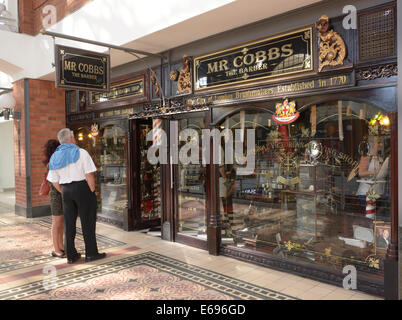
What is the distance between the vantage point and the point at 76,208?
178 inches

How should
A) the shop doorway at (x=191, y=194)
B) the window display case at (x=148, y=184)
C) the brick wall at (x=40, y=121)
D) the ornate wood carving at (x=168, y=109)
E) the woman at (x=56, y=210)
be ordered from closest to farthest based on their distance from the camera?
the woman at (x=56, y=210) → the ornate wood carving at (x=168, y=109) → the shop doorway at (x=191, y=194) → the window display case at (x=148, y=184) → the brick wall at (x=40, y=121)

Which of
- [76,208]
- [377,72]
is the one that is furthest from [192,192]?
[377,72]

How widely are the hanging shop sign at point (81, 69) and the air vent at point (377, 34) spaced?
133 inches

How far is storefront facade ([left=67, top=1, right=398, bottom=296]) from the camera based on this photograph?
3404 millimetres

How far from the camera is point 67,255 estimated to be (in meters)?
4.49

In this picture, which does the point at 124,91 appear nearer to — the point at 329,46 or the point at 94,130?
the point at 94,130

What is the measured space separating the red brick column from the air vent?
667 cm

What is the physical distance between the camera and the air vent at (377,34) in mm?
3227

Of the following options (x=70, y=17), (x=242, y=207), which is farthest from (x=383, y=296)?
(x=70, y=17)

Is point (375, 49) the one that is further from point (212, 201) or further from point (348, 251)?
point (212, 201)

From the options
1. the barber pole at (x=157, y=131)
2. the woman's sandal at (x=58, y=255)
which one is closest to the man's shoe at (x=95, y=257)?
the woman's sandal at (x=58, y=255)

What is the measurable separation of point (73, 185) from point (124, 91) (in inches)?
100

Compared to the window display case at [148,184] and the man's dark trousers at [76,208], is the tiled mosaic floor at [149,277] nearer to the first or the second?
the man's dark trousers at [76,208]

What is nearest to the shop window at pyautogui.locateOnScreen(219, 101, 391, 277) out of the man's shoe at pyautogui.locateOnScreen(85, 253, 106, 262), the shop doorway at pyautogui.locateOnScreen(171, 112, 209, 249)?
the shop doorway at pyautogui.locateOnScreen(171, 112, 209, 249)
